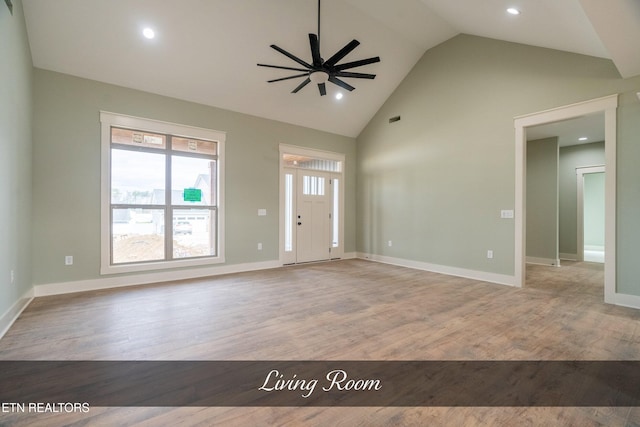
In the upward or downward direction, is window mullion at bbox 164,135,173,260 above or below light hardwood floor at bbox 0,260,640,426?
above

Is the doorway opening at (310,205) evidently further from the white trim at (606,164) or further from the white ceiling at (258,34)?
the white trim at (606,164)

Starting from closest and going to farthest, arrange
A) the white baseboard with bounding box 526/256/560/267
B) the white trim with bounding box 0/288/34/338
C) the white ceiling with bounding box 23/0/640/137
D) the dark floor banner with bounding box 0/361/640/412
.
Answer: the dark floor banner with bounding box 0/361/640/412 < the white trim with bounding box 0/288/34/338 < the white ceiling with bounding box 23/0/640/137 < the white baseboard with bounding box 526/256/560/267

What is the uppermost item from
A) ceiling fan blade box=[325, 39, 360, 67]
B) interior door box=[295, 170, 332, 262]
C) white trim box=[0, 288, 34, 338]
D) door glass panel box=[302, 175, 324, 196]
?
ceiling fan blade box=[325, 39, 360, 67]

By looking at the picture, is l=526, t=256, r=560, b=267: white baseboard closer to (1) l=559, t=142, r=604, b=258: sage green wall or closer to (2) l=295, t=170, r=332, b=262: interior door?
(1) l=559, t=142, r=604, b=258: sage green wall

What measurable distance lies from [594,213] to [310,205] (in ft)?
31.4

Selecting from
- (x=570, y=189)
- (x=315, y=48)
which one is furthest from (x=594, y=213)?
(x=315, y=48)

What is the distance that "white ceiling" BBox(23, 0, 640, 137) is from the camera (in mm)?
3373

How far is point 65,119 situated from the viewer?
4039 millimetres

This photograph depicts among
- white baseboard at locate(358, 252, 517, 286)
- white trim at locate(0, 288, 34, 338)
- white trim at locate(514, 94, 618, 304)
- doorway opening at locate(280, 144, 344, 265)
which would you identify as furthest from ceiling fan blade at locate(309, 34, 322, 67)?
white baseboard at locate(358, 252, 517, 286)

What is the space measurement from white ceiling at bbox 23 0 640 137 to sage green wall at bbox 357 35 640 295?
0.32 m

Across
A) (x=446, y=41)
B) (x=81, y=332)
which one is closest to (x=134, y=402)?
(x=81, y=332)

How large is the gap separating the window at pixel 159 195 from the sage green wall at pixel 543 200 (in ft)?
23.1

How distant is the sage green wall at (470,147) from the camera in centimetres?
357

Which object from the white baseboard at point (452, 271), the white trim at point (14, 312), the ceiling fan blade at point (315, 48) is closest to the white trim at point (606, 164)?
the white baseboard at point (452, 271)
